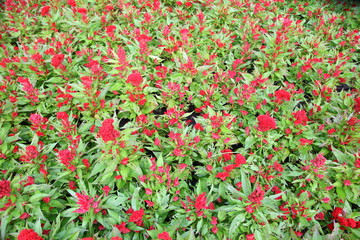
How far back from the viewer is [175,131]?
10.4 feet

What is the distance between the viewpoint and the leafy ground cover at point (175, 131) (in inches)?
97.3

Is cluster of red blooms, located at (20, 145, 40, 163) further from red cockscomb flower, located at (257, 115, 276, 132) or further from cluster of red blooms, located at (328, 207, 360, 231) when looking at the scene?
cluster of red blooms, located at (328, 207, 360, 231)

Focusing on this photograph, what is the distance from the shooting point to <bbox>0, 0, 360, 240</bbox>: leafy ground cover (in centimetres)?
247

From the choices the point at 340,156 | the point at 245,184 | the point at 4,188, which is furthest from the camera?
the point at 340,156

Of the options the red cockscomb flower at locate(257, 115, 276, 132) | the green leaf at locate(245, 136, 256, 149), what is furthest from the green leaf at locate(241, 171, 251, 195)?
the red cockscomb flower at locate(257, 115, 276, 132)

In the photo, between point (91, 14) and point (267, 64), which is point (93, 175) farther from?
point (91, 14)

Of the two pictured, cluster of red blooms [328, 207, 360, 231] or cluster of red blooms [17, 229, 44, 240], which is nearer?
cluster of red blooms [17, 229, 44, 240]

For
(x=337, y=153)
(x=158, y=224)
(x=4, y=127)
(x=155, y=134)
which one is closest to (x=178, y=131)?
(x=155, y=134)

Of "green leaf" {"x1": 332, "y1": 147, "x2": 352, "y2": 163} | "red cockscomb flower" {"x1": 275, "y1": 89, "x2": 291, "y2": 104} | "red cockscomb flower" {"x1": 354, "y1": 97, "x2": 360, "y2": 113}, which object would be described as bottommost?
"green leaf" {"x1": 332, "y1": 147, "x2": 352, "y2": 163}

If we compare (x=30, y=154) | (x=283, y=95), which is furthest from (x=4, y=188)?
(x=283, y=95)

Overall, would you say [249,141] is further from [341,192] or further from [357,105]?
[357,105]

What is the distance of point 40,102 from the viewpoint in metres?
3.49

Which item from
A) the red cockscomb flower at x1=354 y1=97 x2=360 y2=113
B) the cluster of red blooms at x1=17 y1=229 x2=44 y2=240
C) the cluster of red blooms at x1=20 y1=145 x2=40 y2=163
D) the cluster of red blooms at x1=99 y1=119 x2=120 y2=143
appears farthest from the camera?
the red cockscomb flower at x1=354 y1=97 x2=360 y2=113

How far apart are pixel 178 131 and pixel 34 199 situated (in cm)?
185
